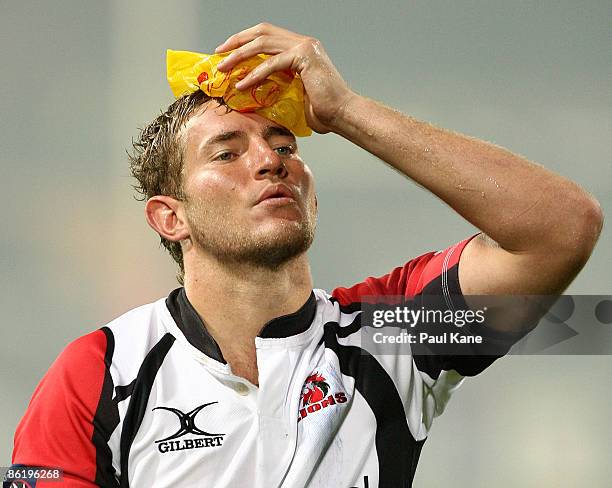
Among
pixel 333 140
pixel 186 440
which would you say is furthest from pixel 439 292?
pixel 333 140

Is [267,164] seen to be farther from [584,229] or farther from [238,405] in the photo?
[584,229]

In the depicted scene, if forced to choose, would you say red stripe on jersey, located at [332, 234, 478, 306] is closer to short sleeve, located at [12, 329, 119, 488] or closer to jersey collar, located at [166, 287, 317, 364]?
jersey collar, located at [166, 287, 317, 364]

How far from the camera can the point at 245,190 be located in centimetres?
132

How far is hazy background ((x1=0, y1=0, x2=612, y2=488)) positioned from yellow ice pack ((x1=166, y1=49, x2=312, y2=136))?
0.85m

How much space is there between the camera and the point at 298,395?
4.34 ft

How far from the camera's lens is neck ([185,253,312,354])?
1377mm

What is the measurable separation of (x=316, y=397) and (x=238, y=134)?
41 centimetres

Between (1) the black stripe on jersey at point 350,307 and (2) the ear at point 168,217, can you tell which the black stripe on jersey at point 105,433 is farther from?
(1) the black stripe on jersey at point 350,307

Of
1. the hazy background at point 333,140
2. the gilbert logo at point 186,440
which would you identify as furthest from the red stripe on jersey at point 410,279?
the hazy background at point 333,140

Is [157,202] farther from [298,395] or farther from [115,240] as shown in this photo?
[115,240]

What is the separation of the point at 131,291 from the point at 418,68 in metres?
0.92

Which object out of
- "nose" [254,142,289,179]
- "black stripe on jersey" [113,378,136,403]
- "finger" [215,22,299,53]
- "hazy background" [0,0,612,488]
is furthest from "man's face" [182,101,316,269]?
"hazy background" [0,0,612,488]

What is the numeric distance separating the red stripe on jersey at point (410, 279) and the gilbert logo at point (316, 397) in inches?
7.2

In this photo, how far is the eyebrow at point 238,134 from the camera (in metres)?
1.36
